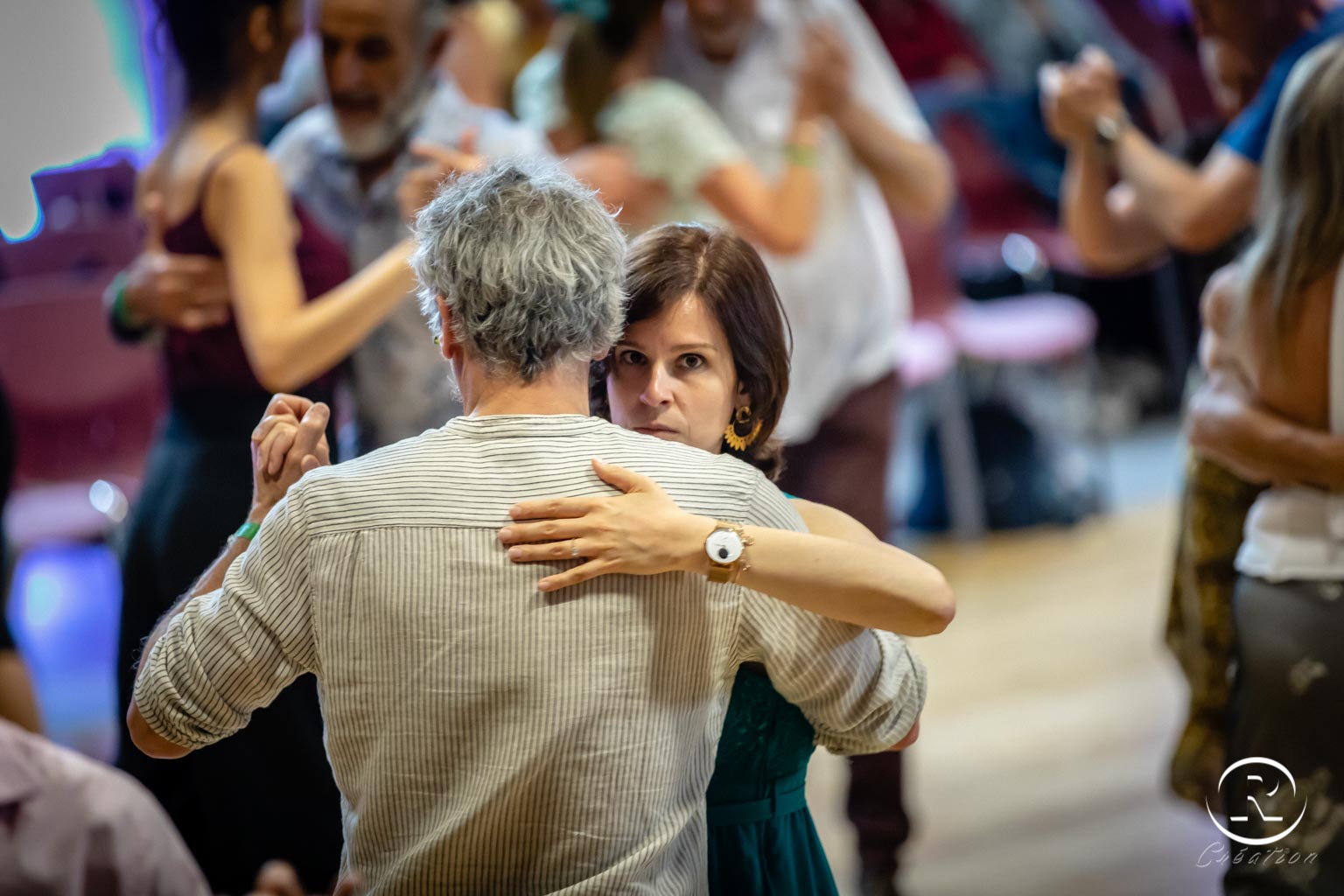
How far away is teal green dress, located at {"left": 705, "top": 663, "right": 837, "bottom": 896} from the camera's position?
1.52m

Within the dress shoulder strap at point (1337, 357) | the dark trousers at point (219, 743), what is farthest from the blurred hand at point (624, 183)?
the dress shoulder strap at point (1337, 357)

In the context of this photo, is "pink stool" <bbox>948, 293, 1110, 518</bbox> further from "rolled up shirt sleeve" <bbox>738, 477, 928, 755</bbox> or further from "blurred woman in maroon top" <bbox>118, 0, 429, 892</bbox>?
"rolled up shirt sleeve" <bbox>738, 477, 928, 755</bbox>

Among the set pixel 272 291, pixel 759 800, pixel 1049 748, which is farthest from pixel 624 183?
pixel 1049 748

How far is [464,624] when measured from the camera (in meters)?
1.29

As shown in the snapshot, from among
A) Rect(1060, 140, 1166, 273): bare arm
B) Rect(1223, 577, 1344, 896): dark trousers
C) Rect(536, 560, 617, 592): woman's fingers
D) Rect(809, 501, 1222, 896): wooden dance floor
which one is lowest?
Rect(809, 501, 1222, 896): wooden dance floor

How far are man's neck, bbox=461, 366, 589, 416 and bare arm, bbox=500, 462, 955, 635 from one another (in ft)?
0.26

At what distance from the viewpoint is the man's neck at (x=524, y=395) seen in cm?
133

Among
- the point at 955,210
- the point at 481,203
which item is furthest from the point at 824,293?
the point at 955,210

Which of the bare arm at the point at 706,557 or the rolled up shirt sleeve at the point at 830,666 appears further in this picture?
the rolled up shirt sleeve at the point at 830,666

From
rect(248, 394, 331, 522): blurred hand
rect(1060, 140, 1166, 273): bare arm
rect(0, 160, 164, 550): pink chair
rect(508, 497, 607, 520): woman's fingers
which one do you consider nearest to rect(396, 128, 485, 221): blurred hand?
rect(0, 160, 164, 550): pink chair

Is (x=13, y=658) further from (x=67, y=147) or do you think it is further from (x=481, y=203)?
(x=481, y=203)

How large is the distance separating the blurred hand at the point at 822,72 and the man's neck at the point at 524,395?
5.14ft

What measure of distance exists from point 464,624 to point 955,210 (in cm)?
442

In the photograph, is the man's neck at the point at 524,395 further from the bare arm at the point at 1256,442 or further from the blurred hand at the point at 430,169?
the bare arm at the point at 1256,442
